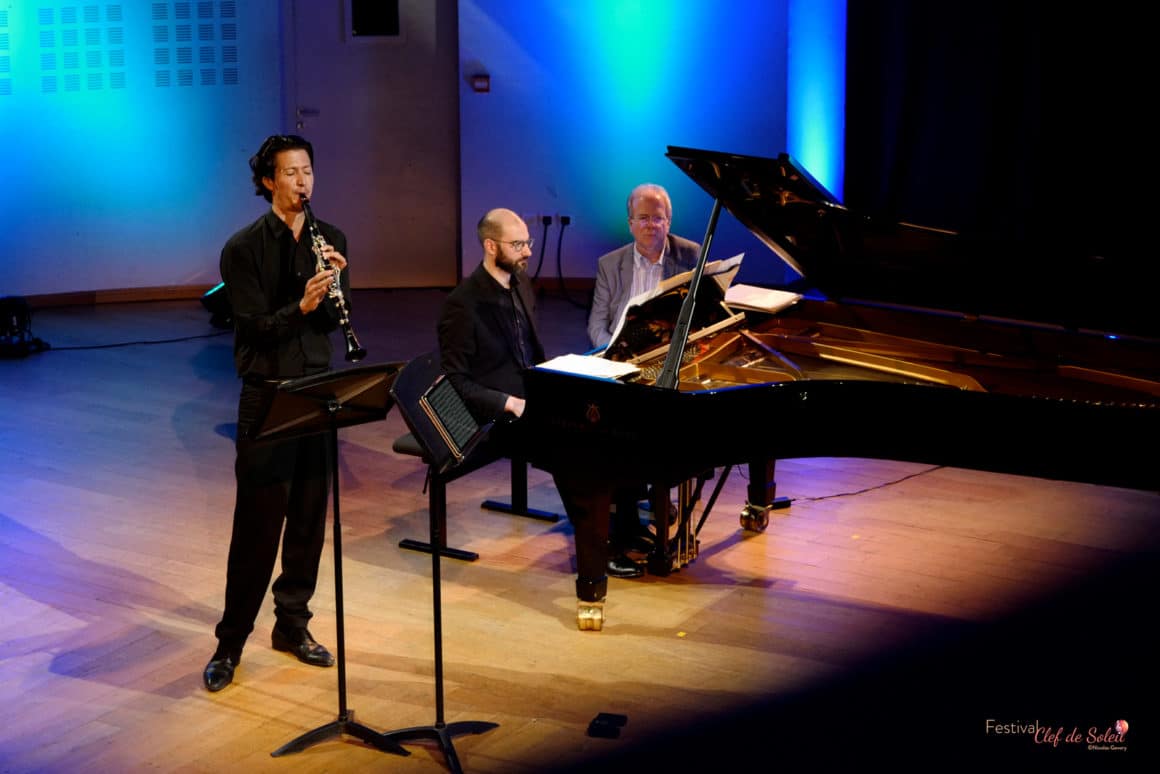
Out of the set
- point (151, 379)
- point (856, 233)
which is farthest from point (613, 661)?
point (151, 379)

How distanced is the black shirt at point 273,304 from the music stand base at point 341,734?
1033mm

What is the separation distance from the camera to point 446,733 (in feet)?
11.4

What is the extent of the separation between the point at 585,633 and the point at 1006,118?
528 centimetres

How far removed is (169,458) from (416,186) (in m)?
5.34

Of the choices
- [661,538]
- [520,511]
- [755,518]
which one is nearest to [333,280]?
[661,538]

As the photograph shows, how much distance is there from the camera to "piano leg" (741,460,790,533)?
5.16 metres

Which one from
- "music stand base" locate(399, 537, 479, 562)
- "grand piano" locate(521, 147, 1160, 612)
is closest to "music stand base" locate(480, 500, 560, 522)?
"music stand base" locate(399, 537, 479, 562)

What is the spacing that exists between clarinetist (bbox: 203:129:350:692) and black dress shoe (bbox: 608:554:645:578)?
1.20m

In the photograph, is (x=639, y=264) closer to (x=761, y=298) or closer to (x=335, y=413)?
Result: (x=761, y=298)

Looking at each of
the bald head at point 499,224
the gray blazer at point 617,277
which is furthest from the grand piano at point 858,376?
the bald head at point 499,224

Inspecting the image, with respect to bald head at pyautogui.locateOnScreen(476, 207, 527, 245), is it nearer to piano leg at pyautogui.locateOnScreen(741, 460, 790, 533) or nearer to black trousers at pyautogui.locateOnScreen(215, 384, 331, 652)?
black trousers at pyautogui.locateOnScreen(215, 384, 331, 652)

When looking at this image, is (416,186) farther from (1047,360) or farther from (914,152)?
(1047,360)

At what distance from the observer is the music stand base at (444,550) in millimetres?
4941

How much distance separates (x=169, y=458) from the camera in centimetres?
620
